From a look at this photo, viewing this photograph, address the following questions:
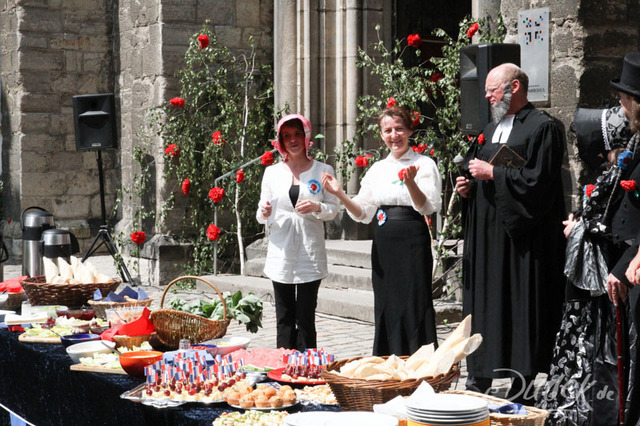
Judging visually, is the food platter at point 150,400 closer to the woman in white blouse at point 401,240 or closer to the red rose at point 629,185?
the red rose at point 629,185

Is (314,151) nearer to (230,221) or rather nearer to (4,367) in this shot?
(230,221)

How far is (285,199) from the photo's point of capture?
5.89 metres

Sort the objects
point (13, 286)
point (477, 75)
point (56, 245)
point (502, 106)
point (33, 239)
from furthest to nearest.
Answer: point (33, 239)
point (477, 75)
point (56, 245)
point (13, 286)
point (502, 106)

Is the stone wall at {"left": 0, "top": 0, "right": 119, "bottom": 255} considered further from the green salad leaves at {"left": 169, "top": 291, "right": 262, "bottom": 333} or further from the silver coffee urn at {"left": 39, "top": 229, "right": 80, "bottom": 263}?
the green salad leaves at {"left": 169, "top": 291, "right": 262, "bottom": 333}

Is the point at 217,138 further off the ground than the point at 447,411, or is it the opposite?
the point at 217,138

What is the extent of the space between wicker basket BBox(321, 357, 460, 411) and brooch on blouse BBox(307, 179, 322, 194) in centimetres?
289

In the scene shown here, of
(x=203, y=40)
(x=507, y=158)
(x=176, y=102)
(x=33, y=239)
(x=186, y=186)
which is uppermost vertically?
(x=203, y=40)

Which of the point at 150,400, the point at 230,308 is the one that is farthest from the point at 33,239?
the point at 150,400

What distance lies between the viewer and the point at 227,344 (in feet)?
13.0

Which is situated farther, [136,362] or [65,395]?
[65,395]

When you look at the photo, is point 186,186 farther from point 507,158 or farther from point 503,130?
point 507,158

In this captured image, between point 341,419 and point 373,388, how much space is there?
0.33 meters

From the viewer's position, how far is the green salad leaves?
432cm

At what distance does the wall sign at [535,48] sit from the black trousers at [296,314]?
209 centimetres
